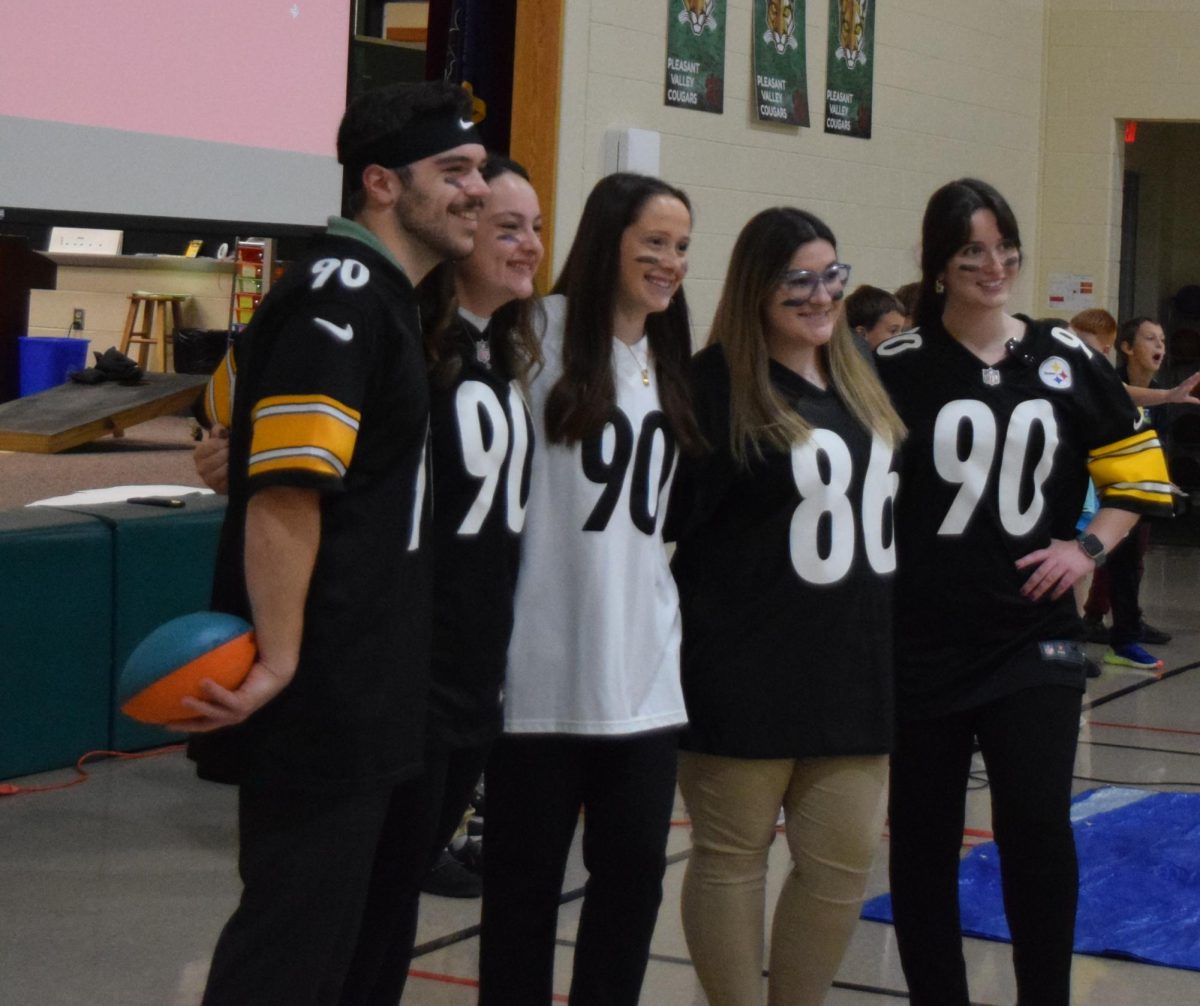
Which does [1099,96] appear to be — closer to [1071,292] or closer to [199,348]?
[1071,292]

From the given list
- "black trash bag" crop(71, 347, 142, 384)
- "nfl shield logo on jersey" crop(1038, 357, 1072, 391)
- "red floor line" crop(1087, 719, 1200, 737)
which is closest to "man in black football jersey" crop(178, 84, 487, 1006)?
"nfl shield logo on jersey" crop(1038, 357, 1072, 391)

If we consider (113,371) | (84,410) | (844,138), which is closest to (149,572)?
(844,138)

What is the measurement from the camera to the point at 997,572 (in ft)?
8.95

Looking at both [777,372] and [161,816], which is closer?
[777,372]

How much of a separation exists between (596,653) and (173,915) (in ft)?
5.73

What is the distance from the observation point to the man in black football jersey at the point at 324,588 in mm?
1878

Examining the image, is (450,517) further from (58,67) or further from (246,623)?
(58,67)

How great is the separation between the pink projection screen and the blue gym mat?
279cm

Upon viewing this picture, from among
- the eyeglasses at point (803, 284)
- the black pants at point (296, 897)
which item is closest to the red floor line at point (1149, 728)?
the eyeglasses at point (803, 284)

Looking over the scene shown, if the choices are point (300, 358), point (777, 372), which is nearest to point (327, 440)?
point (300, 358)

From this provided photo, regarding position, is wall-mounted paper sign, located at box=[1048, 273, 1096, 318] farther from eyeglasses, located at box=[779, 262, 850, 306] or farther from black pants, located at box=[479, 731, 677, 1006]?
black pants, located at box=[479, 731, 677, 1006]

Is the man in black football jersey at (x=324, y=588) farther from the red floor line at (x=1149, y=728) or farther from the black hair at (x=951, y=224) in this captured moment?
the red floor line at (x=1149, y=728)

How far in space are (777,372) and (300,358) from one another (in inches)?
38.5

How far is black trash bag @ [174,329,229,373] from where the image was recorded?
1241 cm
